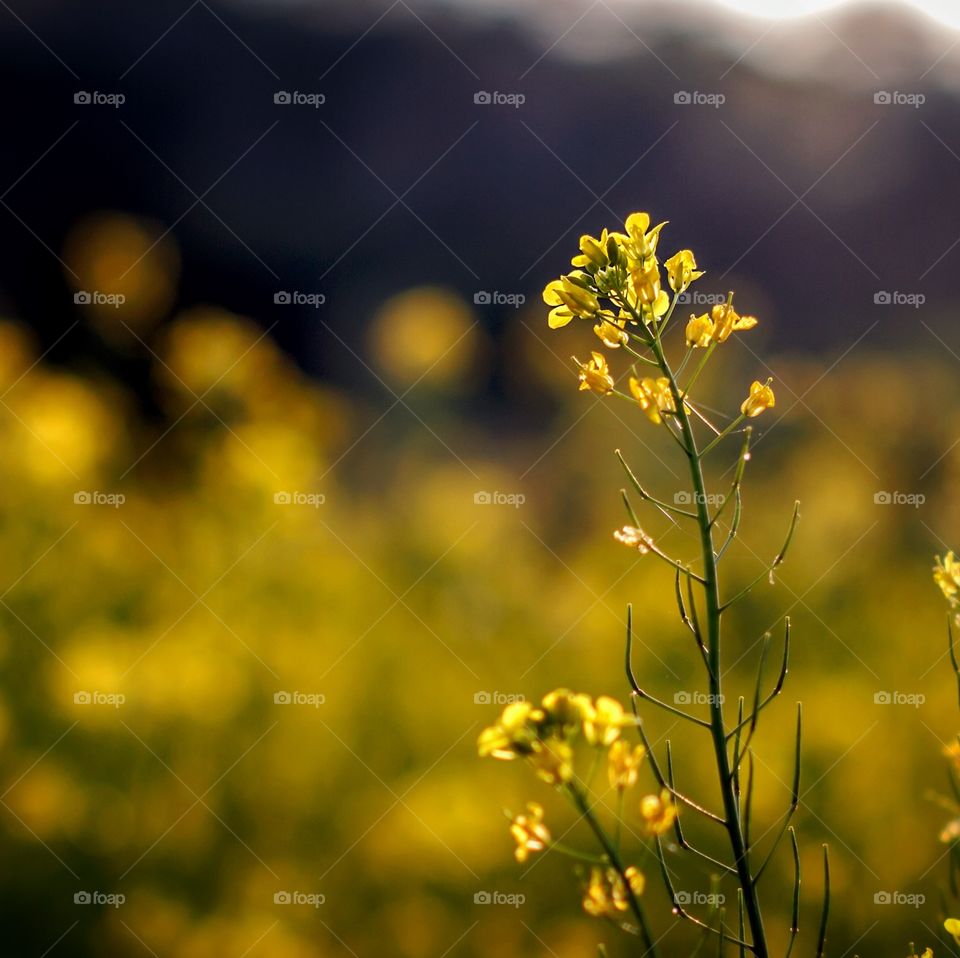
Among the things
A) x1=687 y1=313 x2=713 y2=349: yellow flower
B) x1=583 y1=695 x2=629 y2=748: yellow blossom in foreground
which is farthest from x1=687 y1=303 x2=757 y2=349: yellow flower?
x1=583 y1=695 x2=629 y2=748: yellow blossom in foreground

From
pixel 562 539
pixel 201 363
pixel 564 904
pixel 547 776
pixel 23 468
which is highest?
pixel 201 363

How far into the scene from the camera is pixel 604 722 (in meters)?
0.52

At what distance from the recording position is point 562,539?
2.09 meters

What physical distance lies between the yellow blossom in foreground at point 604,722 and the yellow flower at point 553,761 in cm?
2

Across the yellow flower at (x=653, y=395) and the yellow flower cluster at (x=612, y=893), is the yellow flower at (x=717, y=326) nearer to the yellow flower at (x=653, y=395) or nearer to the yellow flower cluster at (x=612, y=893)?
the yellow flower at (x=653, y=395)

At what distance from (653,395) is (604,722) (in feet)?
0.74

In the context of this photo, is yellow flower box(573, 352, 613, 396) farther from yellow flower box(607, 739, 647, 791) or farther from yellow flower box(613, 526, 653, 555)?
yellow flower box(607, 739, 647, 791)

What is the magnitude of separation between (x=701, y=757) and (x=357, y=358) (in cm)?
140

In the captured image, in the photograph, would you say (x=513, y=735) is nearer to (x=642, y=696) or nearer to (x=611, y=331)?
(x=642, y=696)

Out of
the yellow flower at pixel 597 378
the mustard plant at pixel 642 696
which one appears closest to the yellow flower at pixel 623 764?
the mustard plant at pixel 642 696

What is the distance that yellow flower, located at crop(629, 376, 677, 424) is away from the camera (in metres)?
0.62

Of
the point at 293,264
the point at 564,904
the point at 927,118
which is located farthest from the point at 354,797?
the point at 927,118

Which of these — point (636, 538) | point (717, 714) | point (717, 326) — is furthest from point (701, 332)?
point (717, 714)

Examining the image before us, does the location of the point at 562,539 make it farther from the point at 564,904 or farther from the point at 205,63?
the point at 205,63
